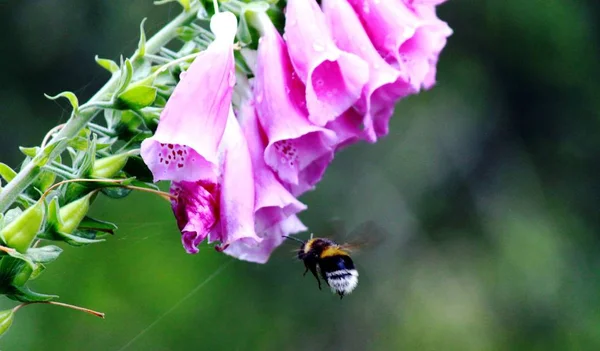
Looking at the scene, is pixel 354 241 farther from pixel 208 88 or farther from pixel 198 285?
pixel 198 285

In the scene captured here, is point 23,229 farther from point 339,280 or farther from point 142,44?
point 339,280

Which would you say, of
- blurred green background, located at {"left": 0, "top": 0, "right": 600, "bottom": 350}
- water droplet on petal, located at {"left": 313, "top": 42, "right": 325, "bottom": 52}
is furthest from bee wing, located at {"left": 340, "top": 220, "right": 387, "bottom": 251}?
blurred green background, located at {"left": 0, "top": 0, "right": 600, "bottom": 350}

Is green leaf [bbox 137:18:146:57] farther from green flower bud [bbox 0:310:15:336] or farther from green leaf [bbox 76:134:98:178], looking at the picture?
green flower bud [bbox 0:310:15:336]

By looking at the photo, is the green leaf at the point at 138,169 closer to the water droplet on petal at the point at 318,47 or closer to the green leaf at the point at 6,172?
the green leaf at the point at 6,172

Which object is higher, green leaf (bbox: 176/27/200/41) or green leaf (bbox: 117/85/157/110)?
green leaf (bbox: 117/85/157/110)

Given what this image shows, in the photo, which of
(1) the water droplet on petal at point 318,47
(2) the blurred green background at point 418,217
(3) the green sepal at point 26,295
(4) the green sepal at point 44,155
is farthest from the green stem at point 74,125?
(2) the blurred green background at point 418,217

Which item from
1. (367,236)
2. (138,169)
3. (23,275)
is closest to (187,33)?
(138,169)

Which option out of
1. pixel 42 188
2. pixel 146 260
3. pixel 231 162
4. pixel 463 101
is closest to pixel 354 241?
pixel 231 162
